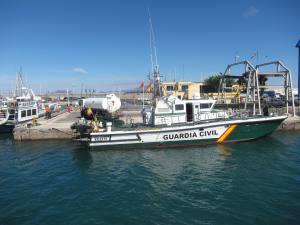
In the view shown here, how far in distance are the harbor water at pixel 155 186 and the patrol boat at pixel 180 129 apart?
834 mm

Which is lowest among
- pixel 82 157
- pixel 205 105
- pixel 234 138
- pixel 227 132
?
pixel 82 157

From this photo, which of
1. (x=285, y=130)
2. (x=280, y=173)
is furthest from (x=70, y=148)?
(x=285, y=130)

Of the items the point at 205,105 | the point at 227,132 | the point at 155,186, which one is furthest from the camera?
→ the point at 205,105

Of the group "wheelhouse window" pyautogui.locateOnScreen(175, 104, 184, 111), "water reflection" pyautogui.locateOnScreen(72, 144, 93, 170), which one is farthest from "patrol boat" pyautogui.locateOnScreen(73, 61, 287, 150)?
"water reflection" pyautogui.locateOnScreen(72, 144, 93, 170)

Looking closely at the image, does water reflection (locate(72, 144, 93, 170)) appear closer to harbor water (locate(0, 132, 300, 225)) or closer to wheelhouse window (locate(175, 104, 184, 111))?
harbor water (locate(0, 132, 300, 225))

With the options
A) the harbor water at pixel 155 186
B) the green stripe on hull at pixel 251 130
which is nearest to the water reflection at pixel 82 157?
the harbor water at pixel 155 186

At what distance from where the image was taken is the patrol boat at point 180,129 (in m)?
20.4

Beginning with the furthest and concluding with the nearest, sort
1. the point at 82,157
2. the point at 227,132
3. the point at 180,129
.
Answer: the point at 227,132 < the point at 180,129 < the point at 82,157

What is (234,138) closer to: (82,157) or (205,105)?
(205,105)

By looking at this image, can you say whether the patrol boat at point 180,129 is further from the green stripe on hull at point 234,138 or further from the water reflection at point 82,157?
the water reflection at point 82,157

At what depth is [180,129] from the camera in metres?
20.3

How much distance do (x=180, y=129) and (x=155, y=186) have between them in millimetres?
7851

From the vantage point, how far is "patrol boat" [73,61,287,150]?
2036 centimetres

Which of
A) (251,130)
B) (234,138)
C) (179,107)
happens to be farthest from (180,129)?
(251,130)
